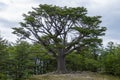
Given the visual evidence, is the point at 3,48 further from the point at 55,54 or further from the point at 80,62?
the point at 80,62

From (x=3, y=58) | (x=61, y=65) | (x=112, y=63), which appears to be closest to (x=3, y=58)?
(x=3, y=58)

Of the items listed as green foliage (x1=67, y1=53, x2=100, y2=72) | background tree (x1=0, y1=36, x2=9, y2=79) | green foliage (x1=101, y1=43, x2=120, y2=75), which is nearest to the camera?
background tree (x1=0, y1=36, x2=9, y2=79)

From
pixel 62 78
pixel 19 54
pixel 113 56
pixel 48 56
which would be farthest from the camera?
pixel 48 56

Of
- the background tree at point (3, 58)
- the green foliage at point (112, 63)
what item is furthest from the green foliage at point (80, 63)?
the background tree at point (3, 58)

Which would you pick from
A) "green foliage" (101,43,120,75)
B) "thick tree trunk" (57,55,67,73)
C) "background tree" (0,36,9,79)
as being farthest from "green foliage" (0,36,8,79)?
"green foliage" (101,43,120,75)

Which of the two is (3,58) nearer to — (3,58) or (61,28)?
(3,58)

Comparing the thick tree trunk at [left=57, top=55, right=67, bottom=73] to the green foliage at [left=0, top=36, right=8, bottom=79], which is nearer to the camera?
the green foliage at [left=0, top=36, right=8, bottom=79]

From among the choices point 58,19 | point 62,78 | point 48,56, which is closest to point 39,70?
point 48,56

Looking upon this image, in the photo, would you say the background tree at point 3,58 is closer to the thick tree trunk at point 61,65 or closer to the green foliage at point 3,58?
the green foliage at point 3,58

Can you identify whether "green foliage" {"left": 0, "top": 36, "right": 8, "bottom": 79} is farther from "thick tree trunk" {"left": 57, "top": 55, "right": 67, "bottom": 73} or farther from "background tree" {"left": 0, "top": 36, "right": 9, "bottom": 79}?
"thick tree trunk" {"left": 57, "top": 55, "right": 67, "bottom": 73}

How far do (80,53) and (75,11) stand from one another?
984 centimetres

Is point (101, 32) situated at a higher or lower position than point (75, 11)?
lower

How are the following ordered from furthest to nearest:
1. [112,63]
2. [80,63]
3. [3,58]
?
1. [80,63]
2. [112,63]
3. [3,58]

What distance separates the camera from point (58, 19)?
44000mm
